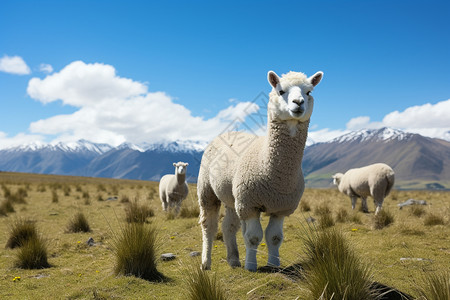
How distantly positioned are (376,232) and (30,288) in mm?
7135

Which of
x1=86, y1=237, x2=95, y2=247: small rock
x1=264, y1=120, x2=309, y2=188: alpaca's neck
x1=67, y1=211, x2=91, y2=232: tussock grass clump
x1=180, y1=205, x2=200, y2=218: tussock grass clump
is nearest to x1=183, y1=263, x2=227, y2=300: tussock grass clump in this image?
x1=264, y1=120, x2=309, y2=188: alpaca's neck

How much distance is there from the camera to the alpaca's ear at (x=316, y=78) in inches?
172

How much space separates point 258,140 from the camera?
5.11m

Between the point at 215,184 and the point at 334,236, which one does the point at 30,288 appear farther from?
the point at 334,236

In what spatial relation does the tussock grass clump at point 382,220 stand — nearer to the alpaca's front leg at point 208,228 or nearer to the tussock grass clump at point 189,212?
the alpaca's front leg at point 208,228

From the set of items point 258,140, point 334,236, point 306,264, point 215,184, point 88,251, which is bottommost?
point 88,251

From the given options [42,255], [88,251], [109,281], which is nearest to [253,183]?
[109,281]

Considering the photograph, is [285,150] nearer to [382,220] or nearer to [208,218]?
[208,218]

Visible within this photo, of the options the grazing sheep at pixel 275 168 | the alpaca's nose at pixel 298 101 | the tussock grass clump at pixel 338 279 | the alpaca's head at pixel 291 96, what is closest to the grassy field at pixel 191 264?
the tussock grass clump at pixel 338 279

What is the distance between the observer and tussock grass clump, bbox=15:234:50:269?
6.08m

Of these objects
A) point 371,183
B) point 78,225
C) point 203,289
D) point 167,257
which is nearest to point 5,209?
point 78,225

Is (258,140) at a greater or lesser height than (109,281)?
greater

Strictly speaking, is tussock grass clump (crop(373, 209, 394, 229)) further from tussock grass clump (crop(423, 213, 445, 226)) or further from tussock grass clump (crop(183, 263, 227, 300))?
tussock grass clump (crop(183, 263, 227, 300))

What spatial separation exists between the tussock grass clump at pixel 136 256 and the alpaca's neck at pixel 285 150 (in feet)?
7.12
